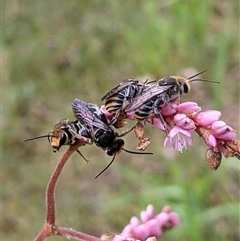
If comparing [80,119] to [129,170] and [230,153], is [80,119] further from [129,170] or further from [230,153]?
[129,170]

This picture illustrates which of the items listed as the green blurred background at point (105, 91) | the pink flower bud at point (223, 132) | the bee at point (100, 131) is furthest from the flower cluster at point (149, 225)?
the green blurred background at point (105, 91)

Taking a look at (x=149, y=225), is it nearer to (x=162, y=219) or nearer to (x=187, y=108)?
(x=162, y=219)

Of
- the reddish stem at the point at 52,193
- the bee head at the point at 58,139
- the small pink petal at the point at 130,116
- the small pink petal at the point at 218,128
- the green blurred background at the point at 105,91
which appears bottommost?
the reddish stem at the point at 52,193

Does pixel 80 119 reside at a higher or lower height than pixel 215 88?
lower

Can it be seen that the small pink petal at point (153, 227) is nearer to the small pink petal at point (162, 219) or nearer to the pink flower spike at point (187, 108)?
the small pink petal at point (162, 219)

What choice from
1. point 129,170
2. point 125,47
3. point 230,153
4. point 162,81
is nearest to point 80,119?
point 162,81
